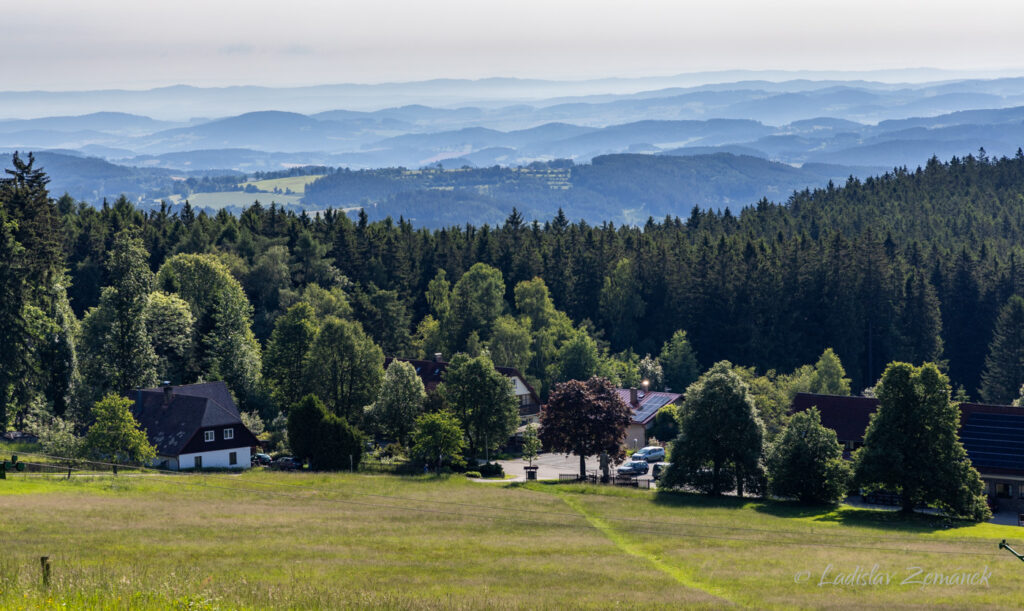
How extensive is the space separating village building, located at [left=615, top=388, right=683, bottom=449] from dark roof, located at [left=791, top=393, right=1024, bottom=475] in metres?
16.8

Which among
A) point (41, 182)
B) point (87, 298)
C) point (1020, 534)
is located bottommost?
point (1020, 534)

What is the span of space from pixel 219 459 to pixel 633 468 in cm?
3178

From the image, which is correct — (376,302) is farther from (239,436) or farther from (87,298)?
(239,436)

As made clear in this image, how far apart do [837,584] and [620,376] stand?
250ft

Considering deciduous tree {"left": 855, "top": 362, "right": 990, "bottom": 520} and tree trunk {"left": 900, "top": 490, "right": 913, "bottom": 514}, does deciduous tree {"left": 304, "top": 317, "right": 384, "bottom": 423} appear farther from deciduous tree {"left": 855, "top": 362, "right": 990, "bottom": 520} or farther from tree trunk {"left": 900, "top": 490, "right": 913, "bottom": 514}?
tree trunk {"left": 900, "top": 490, "right": 913, "bottom": 514}

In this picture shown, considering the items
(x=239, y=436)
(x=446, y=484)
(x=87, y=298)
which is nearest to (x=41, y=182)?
(x=87, y=298)

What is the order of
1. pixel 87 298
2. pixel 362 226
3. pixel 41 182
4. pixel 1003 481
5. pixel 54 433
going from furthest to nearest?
pixel 362 226 < pixel 87 298 < pixel 41 182 < pixel 54 433 < pixel 1003 481

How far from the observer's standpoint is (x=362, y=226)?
13800 centimetres

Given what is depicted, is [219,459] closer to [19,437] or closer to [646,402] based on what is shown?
[19,437]

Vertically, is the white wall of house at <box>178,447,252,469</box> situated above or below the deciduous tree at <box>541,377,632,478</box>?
below

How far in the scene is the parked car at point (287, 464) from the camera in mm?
73375

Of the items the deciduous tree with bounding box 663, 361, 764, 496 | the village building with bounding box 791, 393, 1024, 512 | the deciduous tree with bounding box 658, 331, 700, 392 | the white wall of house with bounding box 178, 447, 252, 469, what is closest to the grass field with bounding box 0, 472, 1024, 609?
the deciduous tree with bounding box 663, 361, 764, 496

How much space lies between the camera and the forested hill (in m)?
115

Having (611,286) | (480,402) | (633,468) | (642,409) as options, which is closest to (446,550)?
(480,402)
